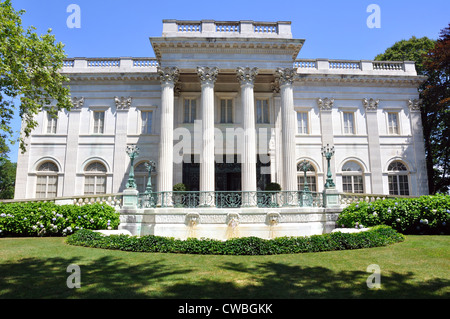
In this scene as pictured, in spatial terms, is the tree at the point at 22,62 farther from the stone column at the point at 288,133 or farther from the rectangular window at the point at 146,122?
the stone column at the point at 288,133

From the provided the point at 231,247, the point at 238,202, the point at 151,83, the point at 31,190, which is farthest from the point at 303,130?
the point at 31,190

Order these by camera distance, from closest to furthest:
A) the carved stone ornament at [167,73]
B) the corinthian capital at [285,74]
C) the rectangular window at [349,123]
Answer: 1. the carved stone ornament at [167,73]
2. the corinthian capital at [285,74]
3. the rectangular window at [349,123]

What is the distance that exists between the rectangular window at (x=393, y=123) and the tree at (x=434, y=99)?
3140 millimetres

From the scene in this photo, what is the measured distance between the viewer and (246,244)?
10.1m

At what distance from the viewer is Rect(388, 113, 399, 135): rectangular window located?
1004 inches

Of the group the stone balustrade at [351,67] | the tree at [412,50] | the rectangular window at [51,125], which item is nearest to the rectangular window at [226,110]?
the stone balustrade at [351,67]

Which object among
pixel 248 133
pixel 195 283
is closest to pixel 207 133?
pixel 248 133

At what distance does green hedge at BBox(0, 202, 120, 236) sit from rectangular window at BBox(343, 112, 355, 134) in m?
20.2

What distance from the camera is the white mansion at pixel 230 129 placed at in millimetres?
23516

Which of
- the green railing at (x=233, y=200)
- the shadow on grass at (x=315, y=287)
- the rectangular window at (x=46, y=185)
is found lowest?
the shadow on grass at (x=315, y=287)

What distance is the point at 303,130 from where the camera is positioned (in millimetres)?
25109

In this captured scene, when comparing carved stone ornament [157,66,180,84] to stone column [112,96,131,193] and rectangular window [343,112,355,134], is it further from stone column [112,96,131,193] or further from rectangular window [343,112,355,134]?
rectangular window [343,112,355,134]

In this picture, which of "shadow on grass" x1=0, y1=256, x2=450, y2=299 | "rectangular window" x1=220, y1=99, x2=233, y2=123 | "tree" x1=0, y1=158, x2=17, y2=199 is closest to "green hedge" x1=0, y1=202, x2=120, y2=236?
"shadow on grass" x1=0, y1=256, x2=450, y2=299
